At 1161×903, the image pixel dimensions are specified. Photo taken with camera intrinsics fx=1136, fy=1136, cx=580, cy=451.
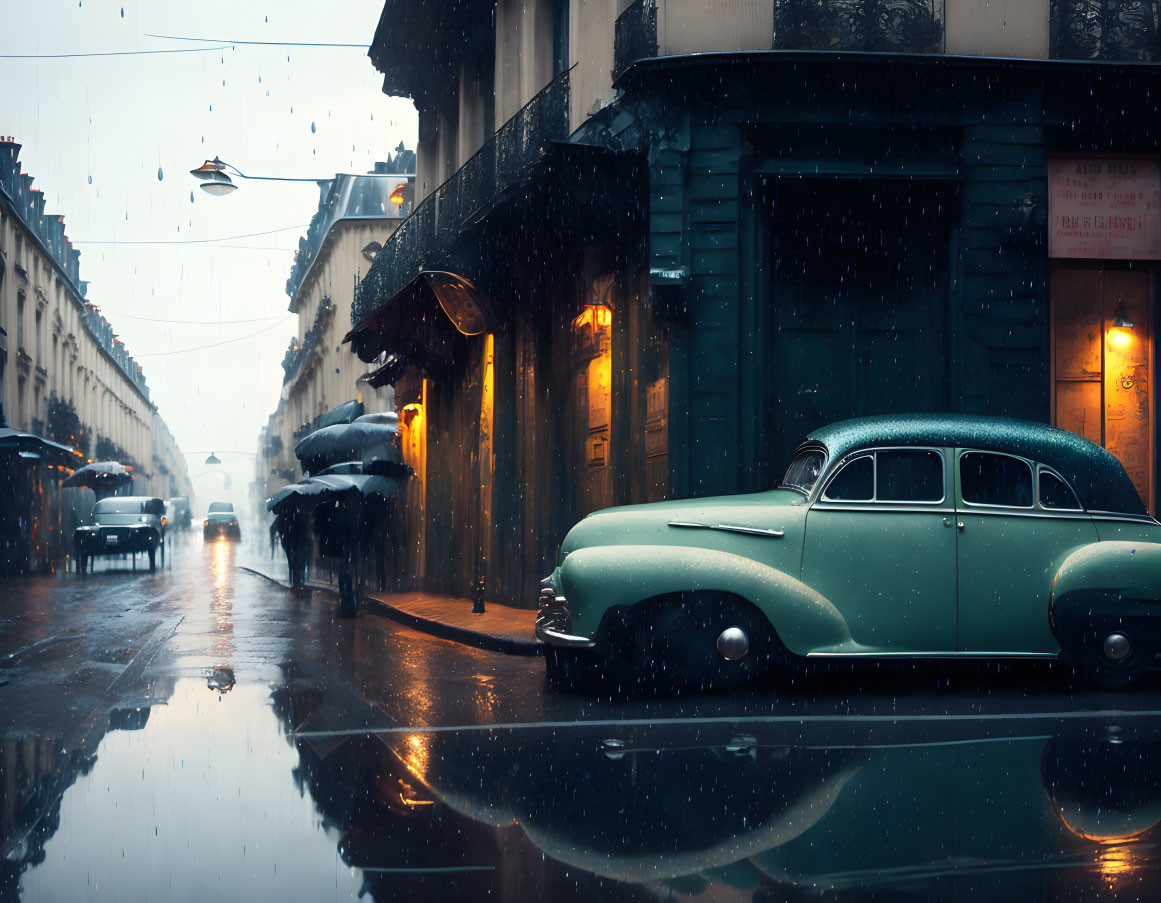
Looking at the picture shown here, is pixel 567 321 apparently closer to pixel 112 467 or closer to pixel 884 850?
pixel 884 850

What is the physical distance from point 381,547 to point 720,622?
9.19 meters

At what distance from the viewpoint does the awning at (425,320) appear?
46.9ft

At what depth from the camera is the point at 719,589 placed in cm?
709

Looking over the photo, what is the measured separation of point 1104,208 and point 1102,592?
19.2 feet

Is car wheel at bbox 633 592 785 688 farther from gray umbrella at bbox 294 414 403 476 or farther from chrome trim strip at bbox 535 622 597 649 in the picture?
gray umbrella at bbox 294 414 403 476

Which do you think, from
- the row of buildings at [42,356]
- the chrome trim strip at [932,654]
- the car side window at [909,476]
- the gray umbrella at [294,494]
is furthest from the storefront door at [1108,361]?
the row of buildings at [42,356]

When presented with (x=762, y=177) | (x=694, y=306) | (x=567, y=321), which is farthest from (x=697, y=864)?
(x=567, y=321)

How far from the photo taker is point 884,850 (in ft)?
12.8

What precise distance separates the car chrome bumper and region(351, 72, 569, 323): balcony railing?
550cm

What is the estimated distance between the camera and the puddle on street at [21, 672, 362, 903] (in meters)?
3.64

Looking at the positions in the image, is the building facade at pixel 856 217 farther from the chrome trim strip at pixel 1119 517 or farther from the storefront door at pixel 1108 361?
the chrome trim strip at pixel 1119 517

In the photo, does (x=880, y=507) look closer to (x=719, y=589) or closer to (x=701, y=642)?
(x=719, y=589)

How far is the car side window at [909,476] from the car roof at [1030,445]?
0.28ft

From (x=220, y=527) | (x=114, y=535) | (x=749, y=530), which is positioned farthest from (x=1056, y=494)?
(x=220, y=527)
